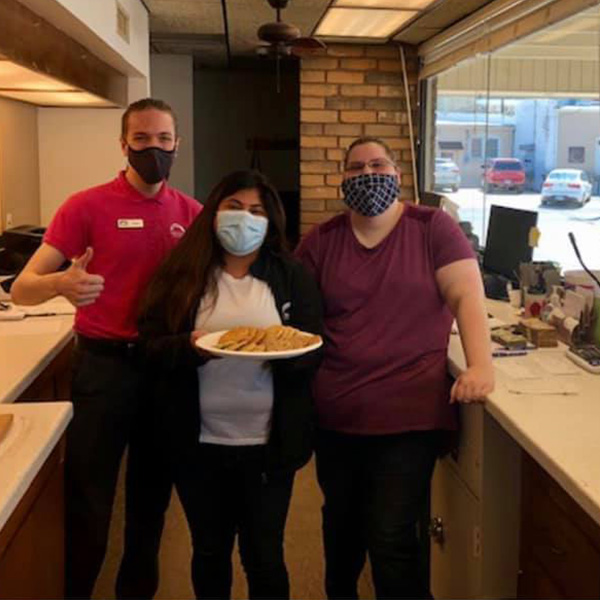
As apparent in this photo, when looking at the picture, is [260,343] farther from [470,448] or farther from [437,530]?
[437,530]

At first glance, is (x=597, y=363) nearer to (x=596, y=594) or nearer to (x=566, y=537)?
(x=566, y=537)

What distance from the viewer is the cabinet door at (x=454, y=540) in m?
1.96

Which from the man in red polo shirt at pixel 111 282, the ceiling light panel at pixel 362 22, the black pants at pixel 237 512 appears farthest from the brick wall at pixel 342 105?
the black pants at pixel 237 512

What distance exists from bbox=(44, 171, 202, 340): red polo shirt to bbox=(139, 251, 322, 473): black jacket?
229mm

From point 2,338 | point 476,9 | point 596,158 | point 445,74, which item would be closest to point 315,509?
point 2,338

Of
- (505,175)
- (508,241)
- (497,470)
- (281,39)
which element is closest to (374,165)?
(497,470)

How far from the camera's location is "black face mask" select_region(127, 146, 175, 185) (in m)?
1.94

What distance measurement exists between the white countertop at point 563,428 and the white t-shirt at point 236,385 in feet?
1.82

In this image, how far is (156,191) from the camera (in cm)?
202

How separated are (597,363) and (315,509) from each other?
1.42 m

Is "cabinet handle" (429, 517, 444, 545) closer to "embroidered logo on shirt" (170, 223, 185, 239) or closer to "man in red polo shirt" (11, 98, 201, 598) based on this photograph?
"man in red polo shirt" (11, 98, 201, 598)

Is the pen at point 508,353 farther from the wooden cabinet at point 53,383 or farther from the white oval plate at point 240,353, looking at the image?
the wooden cabinet at point 53,383

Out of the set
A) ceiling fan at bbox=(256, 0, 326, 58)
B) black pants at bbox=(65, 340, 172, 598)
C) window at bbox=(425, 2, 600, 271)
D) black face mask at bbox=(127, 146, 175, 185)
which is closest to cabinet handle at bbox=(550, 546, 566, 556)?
black pants at bbox=(65, 340, 172, 598)

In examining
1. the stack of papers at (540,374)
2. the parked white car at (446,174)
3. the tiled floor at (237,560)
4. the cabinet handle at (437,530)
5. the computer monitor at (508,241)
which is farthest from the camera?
the parked white car at (446,174)
